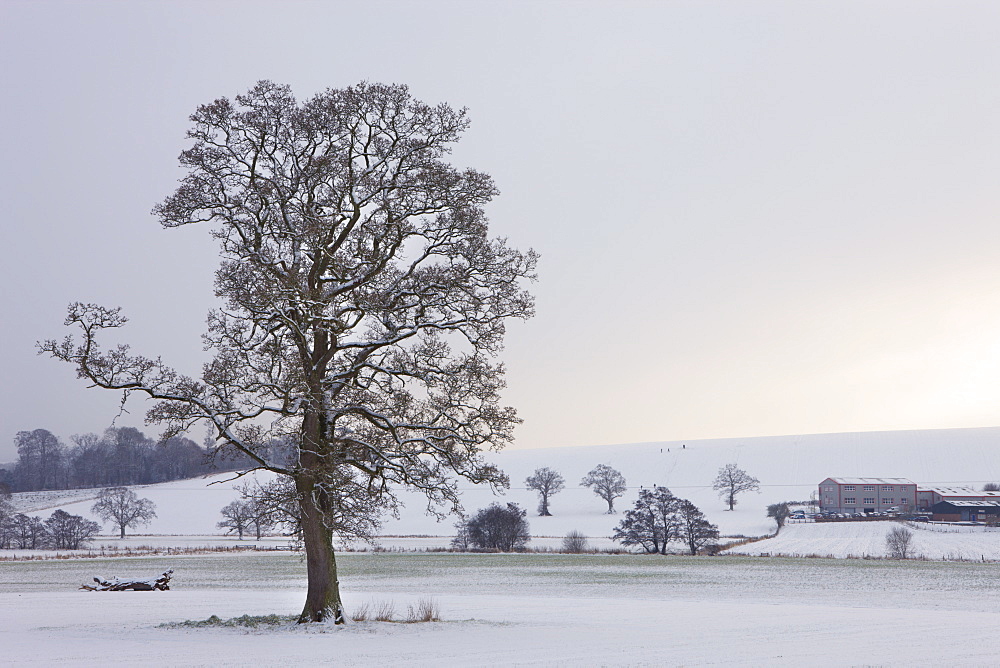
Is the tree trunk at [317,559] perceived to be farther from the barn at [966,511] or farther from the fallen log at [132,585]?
the barn at [966,511]

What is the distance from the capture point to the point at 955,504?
105062 millimetres

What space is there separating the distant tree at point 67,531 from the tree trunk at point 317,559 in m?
79.9

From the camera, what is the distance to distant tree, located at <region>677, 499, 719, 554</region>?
67.2m

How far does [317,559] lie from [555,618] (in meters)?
7.29

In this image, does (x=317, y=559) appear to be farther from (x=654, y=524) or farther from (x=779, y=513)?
(x=779, y=513)

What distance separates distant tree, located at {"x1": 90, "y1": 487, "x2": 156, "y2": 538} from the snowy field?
55.2 meters

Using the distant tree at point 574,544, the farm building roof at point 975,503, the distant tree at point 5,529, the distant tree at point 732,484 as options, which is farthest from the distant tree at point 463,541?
the farm building roof at point 975,503

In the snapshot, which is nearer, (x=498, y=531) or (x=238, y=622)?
(x=238, y=622)

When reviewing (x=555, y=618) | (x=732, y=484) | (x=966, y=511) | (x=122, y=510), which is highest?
(x=555, y=618)

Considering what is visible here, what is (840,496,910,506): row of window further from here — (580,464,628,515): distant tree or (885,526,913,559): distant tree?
(885,526,913,559): distant tree

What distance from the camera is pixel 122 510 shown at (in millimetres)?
104188

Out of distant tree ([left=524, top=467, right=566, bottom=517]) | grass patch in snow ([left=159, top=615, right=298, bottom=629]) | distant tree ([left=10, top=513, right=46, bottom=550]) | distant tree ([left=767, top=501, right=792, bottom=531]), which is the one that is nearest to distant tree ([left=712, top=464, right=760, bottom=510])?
distant tree ([left=767, top=501, right=792, bottom=531])

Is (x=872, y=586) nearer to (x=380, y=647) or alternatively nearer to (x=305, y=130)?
(x=380, y=647)

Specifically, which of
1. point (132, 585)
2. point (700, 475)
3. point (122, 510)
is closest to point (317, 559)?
point (132, 585)
